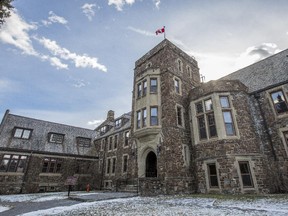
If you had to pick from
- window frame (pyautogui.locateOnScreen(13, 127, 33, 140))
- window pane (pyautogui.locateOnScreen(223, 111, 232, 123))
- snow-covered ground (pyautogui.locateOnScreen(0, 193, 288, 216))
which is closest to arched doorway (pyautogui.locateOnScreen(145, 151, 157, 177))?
window pane (pyautogui.locateOnScreen(223, 111, 232, 123))

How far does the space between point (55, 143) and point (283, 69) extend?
97.6ft

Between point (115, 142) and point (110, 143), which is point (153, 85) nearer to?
point (115, 142)

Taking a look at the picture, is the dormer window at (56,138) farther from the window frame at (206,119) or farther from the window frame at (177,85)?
the window frame at (206,119)

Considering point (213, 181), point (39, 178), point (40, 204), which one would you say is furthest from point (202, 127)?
point (39, 178)

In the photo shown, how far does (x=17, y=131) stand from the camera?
25.3m

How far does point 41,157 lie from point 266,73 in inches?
1136

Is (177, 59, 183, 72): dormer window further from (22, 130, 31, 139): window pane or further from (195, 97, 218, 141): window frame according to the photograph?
(22, 130, 31, 139): window pane

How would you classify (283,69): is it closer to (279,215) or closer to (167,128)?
(167,128)

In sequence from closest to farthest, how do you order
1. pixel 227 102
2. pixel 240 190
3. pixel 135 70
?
pixel 240 190
pixel 227 102
pixel 135 70

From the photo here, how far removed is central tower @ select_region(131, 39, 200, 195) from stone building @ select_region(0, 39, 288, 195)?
0.24 ft

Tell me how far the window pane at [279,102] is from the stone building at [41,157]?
2432 cm

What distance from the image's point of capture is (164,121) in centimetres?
1650

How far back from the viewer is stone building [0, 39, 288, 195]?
12.9 m

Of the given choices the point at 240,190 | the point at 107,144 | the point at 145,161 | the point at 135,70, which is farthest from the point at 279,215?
the point at 107,144
